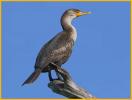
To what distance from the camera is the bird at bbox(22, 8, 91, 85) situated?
8945 millimetres

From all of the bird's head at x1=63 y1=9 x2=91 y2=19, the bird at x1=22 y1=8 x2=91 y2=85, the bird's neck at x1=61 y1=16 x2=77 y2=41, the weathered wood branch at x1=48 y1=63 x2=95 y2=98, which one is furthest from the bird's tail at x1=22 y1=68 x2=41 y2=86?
the bird's head at x1=63 y1=9 x2=91 y2=19

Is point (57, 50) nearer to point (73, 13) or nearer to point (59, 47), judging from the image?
point (59, 47)

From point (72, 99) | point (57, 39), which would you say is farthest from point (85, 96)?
point (57, 39)

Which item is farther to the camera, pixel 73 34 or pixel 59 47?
pixel 73 34

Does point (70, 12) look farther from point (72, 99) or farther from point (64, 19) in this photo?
point (72, 99)

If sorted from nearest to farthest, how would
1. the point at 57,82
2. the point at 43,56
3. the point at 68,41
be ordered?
the point at 57,82 < the point at 43,56 < the point at 68,41

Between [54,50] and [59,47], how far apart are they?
23 centimetres

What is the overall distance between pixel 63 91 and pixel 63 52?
6.38 ft

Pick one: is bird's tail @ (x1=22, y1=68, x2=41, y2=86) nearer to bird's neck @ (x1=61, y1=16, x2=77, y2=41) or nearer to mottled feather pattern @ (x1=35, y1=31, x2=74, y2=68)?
mottled feather pattern @ (x1=35, y1=31, x2=74, y2=68)

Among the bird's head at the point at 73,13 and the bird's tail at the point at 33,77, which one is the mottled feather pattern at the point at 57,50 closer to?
the bird's tail at the point at 33,77

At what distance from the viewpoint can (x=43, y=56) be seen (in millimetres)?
9000

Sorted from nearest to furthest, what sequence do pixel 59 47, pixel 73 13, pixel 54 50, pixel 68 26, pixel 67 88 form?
pixel 67 88, pixel 54 50, pixel 59 47, pixel 68 26, pixel 73 13

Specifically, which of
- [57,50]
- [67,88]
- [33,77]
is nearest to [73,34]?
[57,50]

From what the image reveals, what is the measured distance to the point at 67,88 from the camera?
25.1ft
